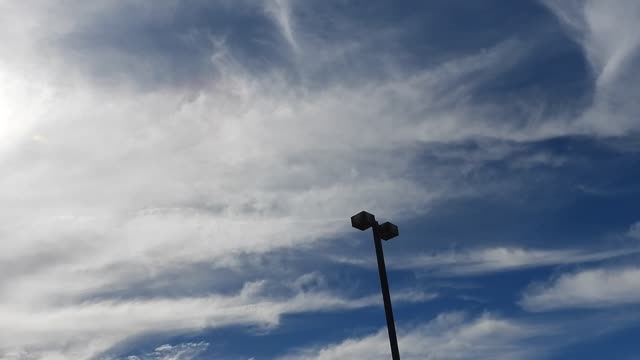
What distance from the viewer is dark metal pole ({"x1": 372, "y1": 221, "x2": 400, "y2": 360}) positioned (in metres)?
17.4

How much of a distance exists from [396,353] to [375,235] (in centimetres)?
295

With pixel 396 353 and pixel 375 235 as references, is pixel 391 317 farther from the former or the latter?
pixel 375 235

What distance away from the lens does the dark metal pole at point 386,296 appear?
57.0ft

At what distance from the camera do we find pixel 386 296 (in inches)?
699

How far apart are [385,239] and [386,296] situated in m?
1.64

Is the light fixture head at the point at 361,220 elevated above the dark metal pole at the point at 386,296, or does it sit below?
above

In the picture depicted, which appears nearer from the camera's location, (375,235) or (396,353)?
(396,353)

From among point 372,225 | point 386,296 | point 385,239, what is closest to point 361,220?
point 372,225

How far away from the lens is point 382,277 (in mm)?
17938

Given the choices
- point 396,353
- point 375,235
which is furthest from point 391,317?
point 375,235

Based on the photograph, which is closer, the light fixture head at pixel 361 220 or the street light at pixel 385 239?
the street light at pixel 385 239

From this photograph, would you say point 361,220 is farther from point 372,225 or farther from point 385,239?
point 385,239

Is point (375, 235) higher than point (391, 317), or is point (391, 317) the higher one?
point (375, 235)

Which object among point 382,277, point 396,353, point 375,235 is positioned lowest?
point 396,353
